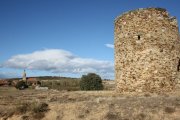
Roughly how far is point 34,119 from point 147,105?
569 cm

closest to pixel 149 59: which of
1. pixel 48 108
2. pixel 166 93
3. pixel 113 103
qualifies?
pixel 166 93

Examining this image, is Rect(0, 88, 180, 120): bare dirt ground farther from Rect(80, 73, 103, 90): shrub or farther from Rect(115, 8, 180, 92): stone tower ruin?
Rect(80, 73, 103, 90): shrub

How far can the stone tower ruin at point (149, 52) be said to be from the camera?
16016mm

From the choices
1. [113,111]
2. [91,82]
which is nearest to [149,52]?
[113,111]

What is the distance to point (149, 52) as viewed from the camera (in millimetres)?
16078

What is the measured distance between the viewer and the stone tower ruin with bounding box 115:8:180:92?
16016 mm

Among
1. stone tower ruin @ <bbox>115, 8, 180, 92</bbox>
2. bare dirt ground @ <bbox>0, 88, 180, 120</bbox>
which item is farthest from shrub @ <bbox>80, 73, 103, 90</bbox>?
bare dirt ground @ <bbox>0, 88, 180, 120</bbox>

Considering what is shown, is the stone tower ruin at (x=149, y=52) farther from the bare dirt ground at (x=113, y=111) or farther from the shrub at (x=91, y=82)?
the shrub at (x=91, y=82)

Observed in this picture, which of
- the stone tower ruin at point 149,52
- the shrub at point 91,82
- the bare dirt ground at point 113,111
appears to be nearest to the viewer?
the bare dirt ground at point 113,111

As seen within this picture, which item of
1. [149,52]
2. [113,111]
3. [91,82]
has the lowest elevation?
[113,111]

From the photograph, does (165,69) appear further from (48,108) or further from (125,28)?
(48,108)

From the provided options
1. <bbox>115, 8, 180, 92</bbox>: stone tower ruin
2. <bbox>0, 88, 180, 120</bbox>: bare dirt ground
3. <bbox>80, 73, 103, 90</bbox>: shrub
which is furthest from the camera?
<bbox>80, 73, 103, 90</bbox>: shrub

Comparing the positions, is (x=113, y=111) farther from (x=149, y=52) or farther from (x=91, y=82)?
(x=91, y=82)

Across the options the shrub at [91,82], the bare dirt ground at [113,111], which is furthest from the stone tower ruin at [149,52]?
the shrub at [91,82]
